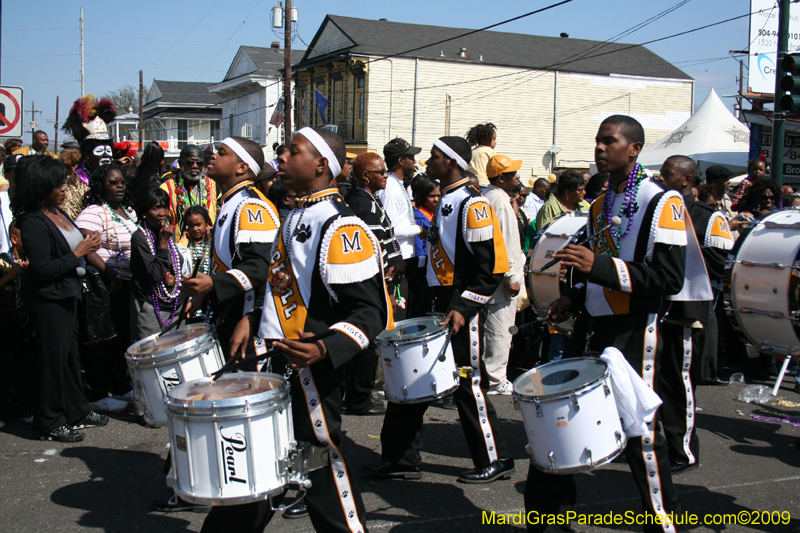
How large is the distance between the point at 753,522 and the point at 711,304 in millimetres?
3681

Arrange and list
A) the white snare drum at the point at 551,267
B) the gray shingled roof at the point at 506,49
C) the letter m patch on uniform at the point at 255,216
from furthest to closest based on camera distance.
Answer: the gray shingled roof at the point at 506,49, the white snare drum at the point at 551,267, the letter m patch on uniform at the point at 255,216

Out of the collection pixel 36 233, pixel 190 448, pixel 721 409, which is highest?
pixel 36 233

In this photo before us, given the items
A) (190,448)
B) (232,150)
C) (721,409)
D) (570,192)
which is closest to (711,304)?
(721,409)

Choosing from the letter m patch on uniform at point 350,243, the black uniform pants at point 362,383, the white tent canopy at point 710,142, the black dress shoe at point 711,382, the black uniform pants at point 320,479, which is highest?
the white tent canopy at point 710,142

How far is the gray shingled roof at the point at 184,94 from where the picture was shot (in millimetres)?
56438

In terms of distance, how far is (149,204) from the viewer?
612 centimetres

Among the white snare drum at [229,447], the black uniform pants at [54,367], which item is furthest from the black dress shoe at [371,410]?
the white snare drum at [229,447]

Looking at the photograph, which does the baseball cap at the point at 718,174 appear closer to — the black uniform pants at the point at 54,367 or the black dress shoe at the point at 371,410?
the black dress shoe at the point at 371,410

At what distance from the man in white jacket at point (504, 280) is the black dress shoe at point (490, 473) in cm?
196

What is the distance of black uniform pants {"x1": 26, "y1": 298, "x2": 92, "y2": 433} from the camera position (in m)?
5.48

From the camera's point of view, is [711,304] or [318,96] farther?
[318,96]

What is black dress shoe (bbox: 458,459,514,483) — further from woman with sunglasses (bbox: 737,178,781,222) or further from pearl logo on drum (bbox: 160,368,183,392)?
woman with sunglasses (bbox: 737,178,781,222)

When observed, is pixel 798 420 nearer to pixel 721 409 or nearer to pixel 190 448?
pixel 721 409

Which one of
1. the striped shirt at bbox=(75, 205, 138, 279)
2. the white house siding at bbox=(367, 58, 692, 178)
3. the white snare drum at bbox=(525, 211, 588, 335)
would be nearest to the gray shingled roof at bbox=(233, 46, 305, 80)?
the white house siding at bbox=(367, 58, 692, 178)
